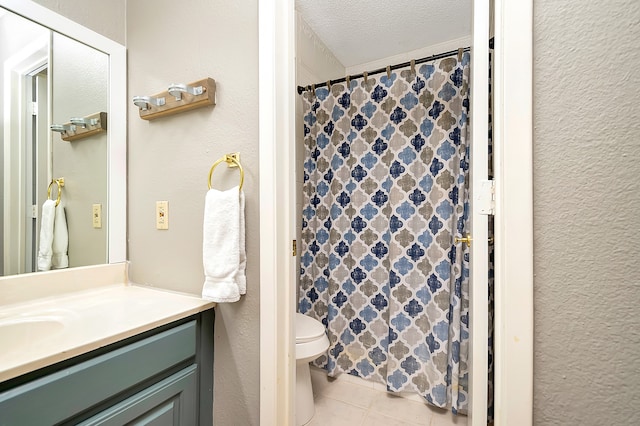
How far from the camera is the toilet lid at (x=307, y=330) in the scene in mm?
1384

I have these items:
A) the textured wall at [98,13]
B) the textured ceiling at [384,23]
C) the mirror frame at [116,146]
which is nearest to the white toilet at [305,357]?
the mirror frame at [116,146]

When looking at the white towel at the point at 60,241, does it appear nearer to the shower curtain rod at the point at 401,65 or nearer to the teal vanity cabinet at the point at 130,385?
the teal vanity cabinet at the point at 130,385

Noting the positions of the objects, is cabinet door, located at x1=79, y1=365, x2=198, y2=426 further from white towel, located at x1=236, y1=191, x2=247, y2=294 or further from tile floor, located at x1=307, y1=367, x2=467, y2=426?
tile floor, located at x1=307, y1=367, x2=467, y2=426

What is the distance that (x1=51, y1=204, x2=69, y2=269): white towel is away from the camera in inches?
42.4

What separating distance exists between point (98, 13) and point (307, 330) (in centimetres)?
179

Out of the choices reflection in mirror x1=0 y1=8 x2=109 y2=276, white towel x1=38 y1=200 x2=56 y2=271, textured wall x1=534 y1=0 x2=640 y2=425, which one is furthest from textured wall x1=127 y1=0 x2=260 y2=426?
textured wall x1=534 y1=0 x2=640 y2=425

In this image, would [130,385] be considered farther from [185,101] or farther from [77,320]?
[185,101]

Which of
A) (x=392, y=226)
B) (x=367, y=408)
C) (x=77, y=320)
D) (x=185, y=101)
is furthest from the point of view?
(x=392, y=226)

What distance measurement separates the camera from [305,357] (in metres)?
1.35

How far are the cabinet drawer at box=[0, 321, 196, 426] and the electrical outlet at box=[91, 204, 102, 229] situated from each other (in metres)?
Result: 0.68

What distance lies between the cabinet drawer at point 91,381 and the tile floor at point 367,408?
104 cm

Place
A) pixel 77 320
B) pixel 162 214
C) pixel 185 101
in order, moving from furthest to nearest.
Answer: pixel 162 214 < pixel 185 101 < pixel 77 320

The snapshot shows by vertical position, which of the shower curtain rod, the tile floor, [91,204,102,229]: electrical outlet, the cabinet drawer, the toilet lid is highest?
the shower curtain rod

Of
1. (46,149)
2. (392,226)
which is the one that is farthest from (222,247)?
(392,226)
